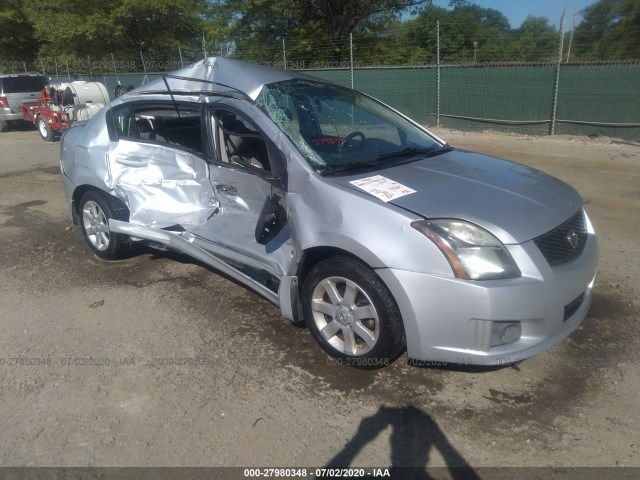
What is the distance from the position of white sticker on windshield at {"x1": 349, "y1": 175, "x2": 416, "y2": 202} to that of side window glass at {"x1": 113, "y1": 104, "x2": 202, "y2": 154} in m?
1.71

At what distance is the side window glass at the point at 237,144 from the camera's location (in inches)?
158

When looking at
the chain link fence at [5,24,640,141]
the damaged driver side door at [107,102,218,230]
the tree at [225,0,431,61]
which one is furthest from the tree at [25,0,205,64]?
the damaged driver side door at [107,102,218,230]

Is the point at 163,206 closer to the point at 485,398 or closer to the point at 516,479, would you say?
the point at 485,398

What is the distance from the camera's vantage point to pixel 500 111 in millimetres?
12609

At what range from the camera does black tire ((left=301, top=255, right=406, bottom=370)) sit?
9.53 ft

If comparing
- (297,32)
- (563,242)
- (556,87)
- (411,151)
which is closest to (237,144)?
(411,151)

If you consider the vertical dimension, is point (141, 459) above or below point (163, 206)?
below

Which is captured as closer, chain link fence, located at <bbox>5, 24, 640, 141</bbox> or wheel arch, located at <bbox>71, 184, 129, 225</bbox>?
wheel arch, located at <bbox>71, 184, 129, 225</bbox>

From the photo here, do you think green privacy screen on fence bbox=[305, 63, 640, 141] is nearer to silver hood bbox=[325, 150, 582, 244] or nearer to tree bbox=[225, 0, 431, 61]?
tree bbox=[225, 0, 431, 61]

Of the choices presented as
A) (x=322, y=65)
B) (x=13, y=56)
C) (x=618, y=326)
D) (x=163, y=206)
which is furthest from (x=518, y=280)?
(x=13, y=56)

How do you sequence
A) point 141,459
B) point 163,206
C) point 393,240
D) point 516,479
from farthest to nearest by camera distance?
point 163,206, point 393,240, point 141,459, point 516,479

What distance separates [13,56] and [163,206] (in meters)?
39.8

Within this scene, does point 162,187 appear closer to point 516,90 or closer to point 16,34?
point 516,90

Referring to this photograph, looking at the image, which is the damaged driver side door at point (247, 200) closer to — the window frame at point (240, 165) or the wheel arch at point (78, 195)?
the window frame at point (240, 165)
